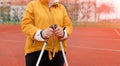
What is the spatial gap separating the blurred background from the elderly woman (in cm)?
1808

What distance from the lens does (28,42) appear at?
346cm

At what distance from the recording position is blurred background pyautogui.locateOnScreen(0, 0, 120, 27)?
2191 centimetres

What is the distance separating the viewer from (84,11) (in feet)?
73.7

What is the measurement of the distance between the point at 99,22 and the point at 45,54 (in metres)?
18.4

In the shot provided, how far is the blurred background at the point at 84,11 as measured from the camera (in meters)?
21.9

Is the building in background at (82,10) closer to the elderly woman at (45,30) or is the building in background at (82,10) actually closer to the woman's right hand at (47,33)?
the elderly woman at (45,30)

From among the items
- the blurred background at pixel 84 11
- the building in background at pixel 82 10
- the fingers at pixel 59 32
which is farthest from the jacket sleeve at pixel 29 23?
the building in background at pixel 82 10

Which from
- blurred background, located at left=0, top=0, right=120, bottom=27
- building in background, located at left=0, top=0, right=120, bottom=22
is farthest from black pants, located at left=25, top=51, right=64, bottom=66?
building in background, located at left=0, top=0, right=120, bottom=22

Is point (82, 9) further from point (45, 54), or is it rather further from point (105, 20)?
point (45, 54)

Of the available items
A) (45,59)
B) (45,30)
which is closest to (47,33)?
(45,30)

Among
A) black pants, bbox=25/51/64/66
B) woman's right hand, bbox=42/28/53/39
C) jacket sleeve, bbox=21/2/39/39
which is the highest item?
jacket sleeve, bbox=21/2/39/39

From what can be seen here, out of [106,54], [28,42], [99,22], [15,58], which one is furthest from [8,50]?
[99,22]

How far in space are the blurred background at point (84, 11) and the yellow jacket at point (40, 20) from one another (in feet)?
59.4

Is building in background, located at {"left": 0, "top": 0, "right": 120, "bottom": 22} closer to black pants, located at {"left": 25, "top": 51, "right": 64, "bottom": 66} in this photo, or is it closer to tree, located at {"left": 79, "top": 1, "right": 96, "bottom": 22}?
tree, located at {"left": 79, "top": 1, "right": 96, "bottom": 22}
